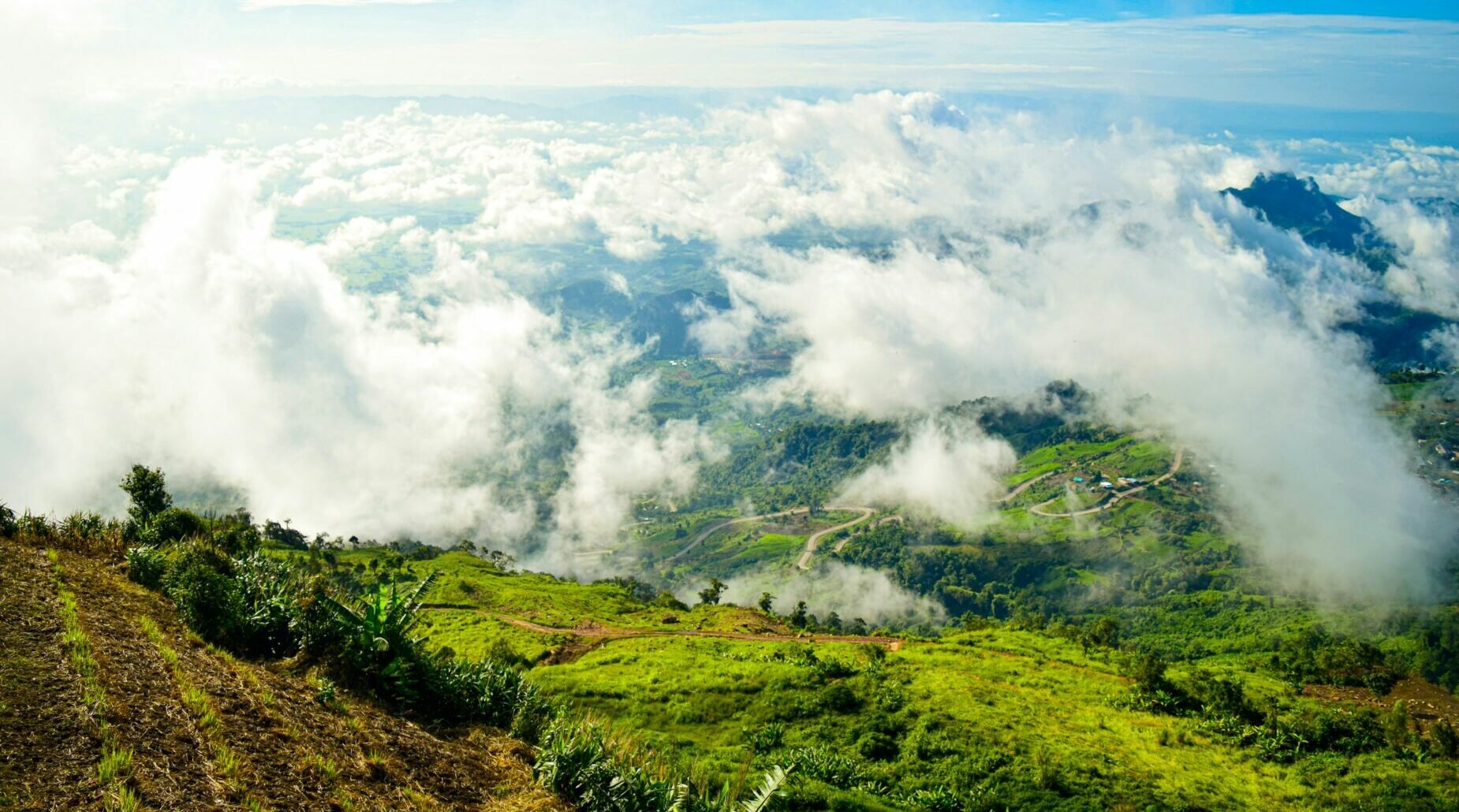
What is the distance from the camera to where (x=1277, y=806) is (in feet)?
86.5

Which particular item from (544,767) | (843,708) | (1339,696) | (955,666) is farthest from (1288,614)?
(544,767)

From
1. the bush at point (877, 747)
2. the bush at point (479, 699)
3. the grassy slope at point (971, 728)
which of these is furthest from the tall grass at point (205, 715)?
the bush at point (877, 747)

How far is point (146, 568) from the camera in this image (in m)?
17.1

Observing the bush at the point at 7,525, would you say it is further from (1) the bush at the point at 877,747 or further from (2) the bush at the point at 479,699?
(1) the bush at the point at 877,747

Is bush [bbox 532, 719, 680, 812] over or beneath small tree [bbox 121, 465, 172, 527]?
over

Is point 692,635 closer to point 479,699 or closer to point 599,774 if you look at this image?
point 479,699

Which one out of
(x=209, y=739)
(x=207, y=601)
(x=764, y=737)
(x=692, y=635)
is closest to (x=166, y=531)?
(x=207, y=601)

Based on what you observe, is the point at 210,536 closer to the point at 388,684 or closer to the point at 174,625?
the point at 174,625

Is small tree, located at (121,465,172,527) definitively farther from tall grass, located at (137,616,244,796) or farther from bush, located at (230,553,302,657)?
tall grass, located at (137,616,244,796)

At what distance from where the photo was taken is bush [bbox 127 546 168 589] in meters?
16.8

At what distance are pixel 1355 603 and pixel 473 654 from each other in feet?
675

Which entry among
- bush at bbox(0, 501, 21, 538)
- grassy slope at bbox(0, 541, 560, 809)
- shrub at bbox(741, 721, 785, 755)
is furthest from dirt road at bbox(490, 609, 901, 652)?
grassy slope at bbox(0, 541, 560, 809)

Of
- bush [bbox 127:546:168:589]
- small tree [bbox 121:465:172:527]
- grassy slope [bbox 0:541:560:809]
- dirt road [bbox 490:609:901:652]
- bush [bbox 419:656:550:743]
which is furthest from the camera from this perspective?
dirt road [bbox 490:609:901:652]

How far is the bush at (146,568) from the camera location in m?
16.8
